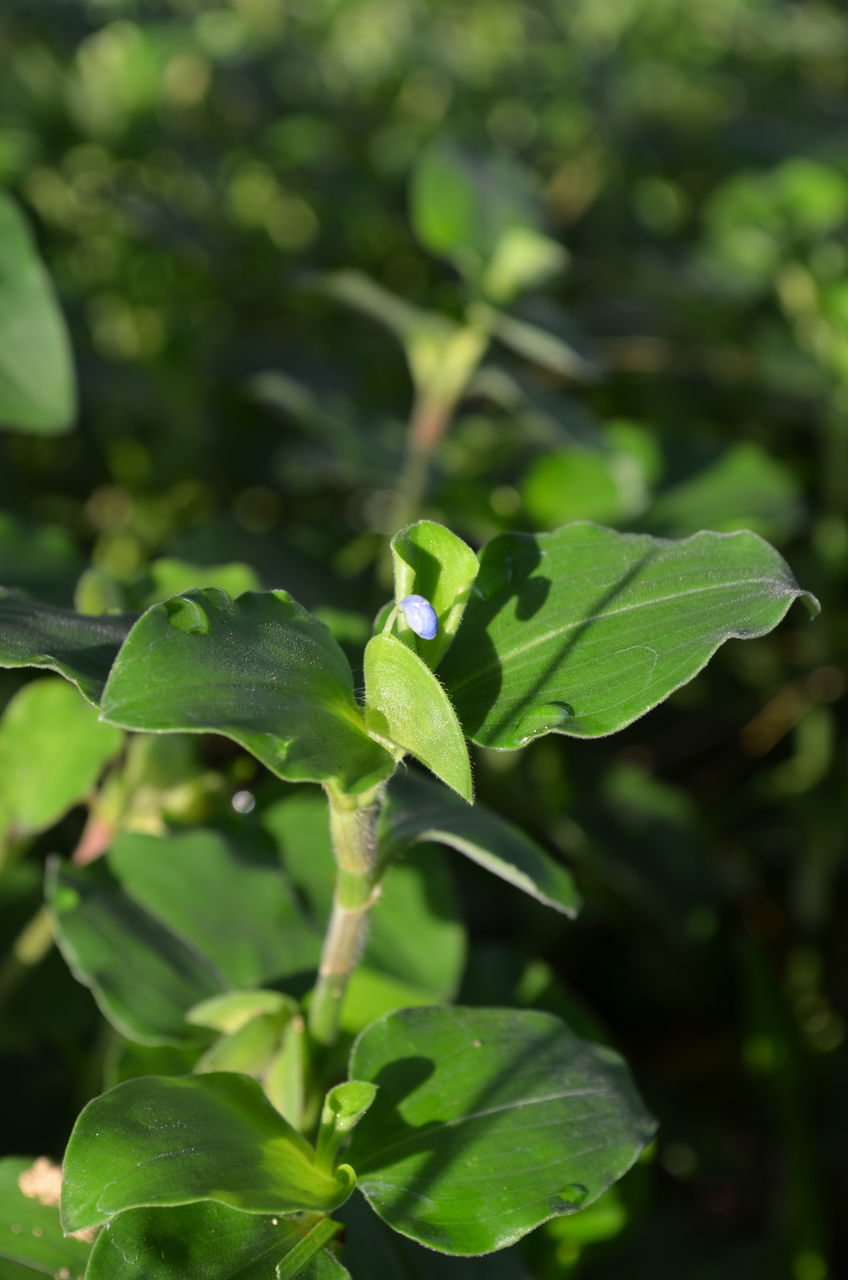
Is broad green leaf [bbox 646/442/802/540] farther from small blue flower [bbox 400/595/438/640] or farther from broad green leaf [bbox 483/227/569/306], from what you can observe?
small blue flower [bbox 400/595/438/640]

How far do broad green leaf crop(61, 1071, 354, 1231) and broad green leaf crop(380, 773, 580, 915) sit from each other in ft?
0.70

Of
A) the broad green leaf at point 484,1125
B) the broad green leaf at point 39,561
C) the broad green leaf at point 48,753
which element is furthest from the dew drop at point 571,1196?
the broad green leaf at point 39,561

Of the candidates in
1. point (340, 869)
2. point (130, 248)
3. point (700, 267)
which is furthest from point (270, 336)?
point (340, 869)

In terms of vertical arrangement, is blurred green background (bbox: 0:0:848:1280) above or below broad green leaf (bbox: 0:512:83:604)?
below

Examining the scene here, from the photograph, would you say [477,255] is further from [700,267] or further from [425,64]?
[425,64]

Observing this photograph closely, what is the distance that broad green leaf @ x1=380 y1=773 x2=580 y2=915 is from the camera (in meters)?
0.94

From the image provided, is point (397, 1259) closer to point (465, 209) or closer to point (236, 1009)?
point (236, 1009)

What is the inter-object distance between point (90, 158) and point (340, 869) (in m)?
2.39

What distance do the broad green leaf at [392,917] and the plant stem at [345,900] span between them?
0.49 ft

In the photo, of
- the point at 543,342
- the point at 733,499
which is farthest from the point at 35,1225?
the point at 733,499

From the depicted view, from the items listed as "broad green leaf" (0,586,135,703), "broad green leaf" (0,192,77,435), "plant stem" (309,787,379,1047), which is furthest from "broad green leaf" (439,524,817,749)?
"broad green leaf" (0,192,77,435)

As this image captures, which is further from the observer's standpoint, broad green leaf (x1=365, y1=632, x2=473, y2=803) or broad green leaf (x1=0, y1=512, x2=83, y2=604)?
broad green leaf (x1=0, y1=512, x2=83, y2=604)

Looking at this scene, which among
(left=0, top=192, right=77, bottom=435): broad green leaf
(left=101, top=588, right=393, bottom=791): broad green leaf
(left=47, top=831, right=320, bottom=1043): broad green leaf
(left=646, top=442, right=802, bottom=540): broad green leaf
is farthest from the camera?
(left=646, top=442, right=802, bottom=540): broad green leaf

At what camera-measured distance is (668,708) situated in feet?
8.00
